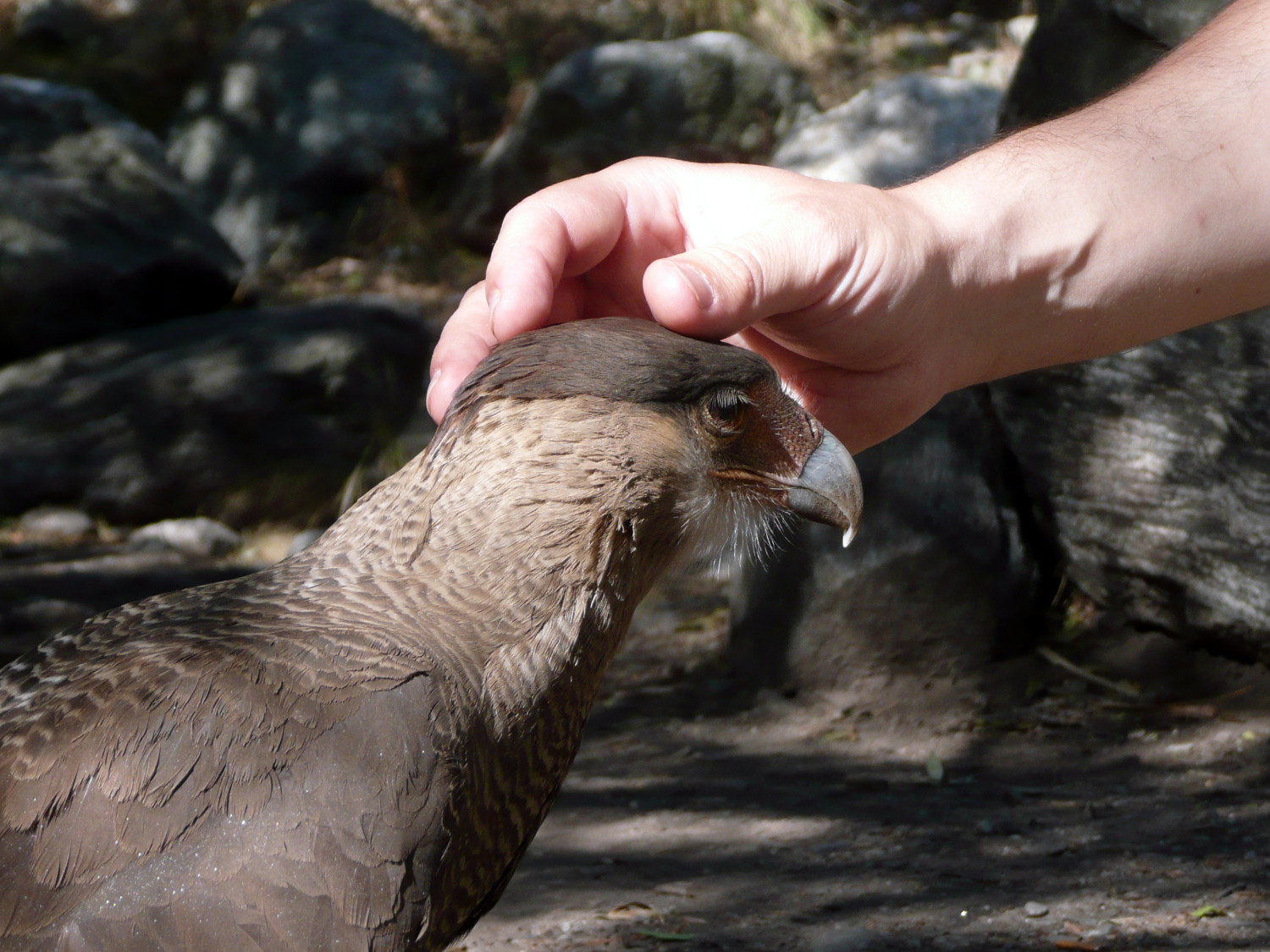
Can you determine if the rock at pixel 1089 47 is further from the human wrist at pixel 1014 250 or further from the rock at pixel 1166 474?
the human wrist at pixel 1014 250

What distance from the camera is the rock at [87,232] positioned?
8.35 meters

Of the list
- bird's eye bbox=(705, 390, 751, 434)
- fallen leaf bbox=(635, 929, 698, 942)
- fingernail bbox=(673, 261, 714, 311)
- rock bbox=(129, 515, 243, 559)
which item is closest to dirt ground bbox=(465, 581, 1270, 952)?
fallen leaf bbox=(635, 929, 698, 942)

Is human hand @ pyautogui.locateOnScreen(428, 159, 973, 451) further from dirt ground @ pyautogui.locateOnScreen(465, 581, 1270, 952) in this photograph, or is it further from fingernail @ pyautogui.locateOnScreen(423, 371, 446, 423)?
dirt ground @ pyautogui.locateOnScreen(465, 581, 1270, 952)

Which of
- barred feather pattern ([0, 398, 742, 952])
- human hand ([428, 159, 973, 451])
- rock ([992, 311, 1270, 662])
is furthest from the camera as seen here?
rock ([992, 311, 1270, 662])

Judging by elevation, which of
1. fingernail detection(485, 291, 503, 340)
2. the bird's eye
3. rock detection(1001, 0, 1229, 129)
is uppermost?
fingernail detection(485, 291, 503, 340)

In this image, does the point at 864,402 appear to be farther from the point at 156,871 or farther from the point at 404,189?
the point at 404,189

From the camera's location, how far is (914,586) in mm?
5402

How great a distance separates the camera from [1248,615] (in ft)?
16.1

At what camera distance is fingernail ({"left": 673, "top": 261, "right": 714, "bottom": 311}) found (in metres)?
2.30

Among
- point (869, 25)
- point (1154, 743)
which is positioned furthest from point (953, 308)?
point (869, 25)

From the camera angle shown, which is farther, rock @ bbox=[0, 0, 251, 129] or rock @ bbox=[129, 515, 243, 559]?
rock @ bbox=[0, 0, 251, 129]

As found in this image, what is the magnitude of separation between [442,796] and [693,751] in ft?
10.9

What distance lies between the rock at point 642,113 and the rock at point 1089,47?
4134 mm

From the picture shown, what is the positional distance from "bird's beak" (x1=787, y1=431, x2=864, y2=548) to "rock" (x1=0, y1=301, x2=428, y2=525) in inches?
215
